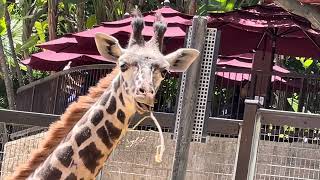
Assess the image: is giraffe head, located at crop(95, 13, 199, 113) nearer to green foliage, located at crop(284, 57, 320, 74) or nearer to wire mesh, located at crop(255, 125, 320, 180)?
wire mesh, located at crop(255, 125, 320, 180)

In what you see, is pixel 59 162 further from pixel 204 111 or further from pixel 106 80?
pixel 204 111

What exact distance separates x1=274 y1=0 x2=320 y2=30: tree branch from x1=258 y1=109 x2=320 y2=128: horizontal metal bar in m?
3.35

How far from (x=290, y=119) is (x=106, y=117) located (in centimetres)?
145

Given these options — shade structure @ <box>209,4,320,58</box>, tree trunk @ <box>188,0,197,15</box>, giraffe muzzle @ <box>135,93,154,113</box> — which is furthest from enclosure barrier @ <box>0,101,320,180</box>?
tree trunk @ <box>188,0,197,15</box>

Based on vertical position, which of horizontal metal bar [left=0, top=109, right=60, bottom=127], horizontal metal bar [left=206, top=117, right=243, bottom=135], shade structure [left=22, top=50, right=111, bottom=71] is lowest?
shade structure [left=22, top=50, right=111, bottom=71]

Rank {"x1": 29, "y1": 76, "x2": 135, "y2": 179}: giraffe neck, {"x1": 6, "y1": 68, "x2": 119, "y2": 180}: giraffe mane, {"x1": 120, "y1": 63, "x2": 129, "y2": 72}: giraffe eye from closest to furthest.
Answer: {"x1": 120, "y1": 63, "x2": 129, "y2": 72}: giraffe eye → {"x1": 29, "y1": 76, "x2": 135, "y2": 179}: giraffe neck → {"x1": 6, "y1": 68, "x2": 119, "y2": 180}: giraffe mane

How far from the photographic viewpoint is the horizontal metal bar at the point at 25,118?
6.26 metres

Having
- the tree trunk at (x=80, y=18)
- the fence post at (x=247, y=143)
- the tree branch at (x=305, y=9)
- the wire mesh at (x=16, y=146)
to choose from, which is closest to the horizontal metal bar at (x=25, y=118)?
the wire mesh at (x=16, y=146)

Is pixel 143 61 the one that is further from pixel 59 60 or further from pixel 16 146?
pixel 59 60

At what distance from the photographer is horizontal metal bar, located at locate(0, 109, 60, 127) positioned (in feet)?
20.5

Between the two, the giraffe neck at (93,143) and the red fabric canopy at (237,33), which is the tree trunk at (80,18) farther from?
the giraffe neck at (93,143)

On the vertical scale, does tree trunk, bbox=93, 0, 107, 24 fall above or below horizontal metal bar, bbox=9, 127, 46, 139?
below

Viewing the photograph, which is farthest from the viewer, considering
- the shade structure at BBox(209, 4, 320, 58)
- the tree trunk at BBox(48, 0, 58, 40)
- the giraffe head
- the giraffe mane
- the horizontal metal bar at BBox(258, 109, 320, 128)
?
the tree trunk at BBox(48, 0, 58, 40)

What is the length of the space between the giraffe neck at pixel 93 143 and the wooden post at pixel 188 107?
0.45m
